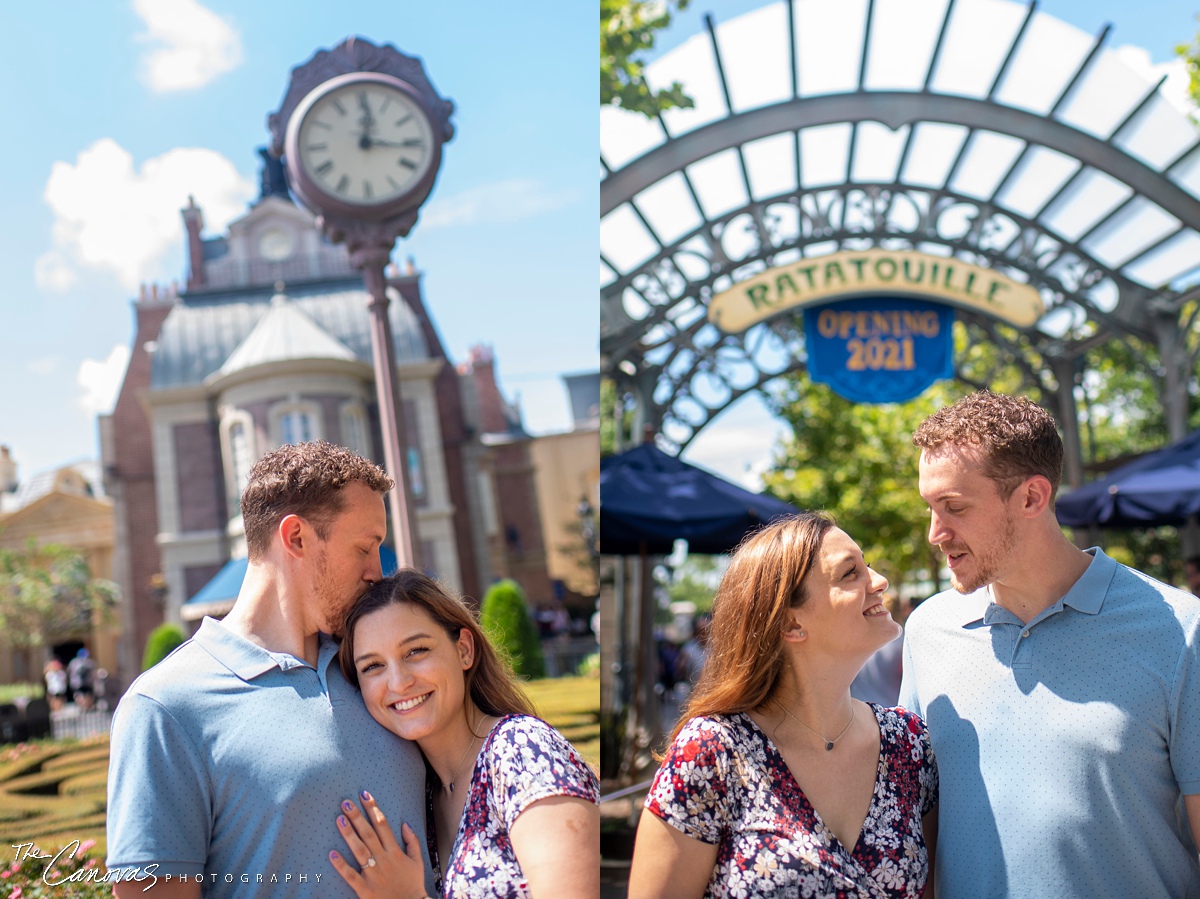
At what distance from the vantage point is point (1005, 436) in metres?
2.06

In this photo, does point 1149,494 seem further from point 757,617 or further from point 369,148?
Answer: point 757,617

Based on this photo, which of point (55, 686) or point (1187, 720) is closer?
point (1187, 720)

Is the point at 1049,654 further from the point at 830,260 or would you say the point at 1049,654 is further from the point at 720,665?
the point at 830,260

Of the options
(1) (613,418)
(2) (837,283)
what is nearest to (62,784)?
(1) (613,418)

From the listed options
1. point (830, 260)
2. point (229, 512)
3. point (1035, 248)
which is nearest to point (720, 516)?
point (830, 260)

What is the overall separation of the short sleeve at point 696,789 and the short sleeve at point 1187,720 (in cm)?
82

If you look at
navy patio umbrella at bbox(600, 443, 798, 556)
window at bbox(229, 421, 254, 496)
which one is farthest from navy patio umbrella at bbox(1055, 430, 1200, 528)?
window at bbox(229, 421, 254, 496)

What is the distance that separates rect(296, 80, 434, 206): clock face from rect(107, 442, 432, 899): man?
Result: 10.4 ft

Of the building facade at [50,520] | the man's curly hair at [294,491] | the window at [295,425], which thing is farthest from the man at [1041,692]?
the window at [295,425]

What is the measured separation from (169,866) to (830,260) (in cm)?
782

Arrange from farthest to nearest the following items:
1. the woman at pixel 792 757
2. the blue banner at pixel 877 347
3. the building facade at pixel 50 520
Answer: the blue banner at pixel 877 347, the building facade at pixel 50 520, the woman at pixel 792 757

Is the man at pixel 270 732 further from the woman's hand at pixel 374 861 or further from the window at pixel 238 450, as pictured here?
the window at pixel 238 450

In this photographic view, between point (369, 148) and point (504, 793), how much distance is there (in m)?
3.90

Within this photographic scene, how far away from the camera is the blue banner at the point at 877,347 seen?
8.90m
